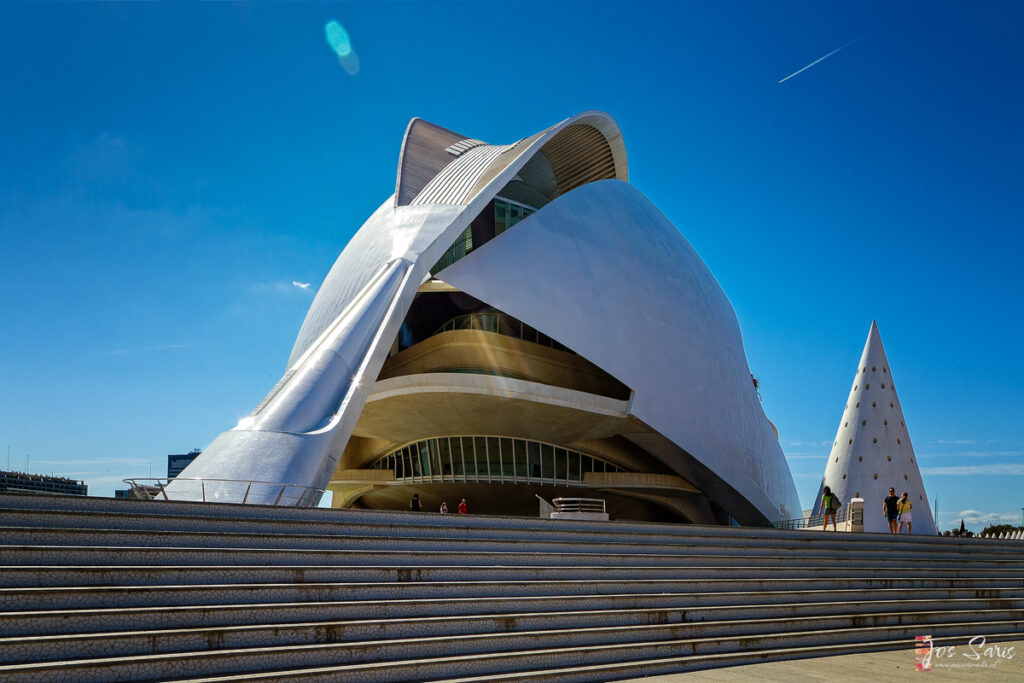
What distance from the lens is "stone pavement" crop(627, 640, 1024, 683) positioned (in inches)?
324

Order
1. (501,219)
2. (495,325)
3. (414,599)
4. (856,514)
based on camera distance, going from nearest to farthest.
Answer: (414,599), (856,514), (495,325), (501,219)

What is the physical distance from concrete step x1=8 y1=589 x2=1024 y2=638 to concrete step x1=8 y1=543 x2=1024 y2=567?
821 millimetres

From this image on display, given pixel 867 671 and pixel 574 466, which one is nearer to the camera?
pixel 867 671

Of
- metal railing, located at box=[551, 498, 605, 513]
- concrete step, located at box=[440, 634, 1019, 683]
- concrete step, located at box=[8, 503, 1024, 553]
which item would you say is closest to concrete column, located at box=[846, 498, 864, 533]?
concrete step, located at box=[8, 503, 1024, 553]

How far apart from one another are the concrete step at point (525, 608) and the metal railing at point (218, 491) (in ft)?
12.4

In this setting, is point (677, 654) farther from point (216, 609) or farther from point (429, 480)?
point (429, 480)

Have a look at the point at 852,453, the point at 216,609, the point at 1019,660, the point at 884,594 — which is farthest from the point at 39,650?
the point at 852,453

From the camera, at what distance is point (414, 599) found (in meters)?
8.94

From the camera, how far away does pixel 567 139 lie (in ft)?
100

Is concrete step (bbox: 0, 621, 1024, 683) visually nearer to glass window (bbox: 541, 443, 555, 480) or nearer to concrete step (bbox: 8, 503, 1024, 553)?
concrete step (bbox: 8, 503, 1024, 553)

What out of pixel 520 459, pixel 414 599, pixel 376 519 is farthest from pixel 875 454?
pixel 414 599

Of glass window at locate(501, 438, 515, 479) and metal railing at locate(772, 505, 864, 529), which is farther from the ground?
glass window at locate(501, 438, 515, 479)

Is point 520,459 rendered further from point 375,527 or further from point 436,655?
point 436,655

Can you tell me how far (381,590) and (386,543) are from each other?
1304mm
